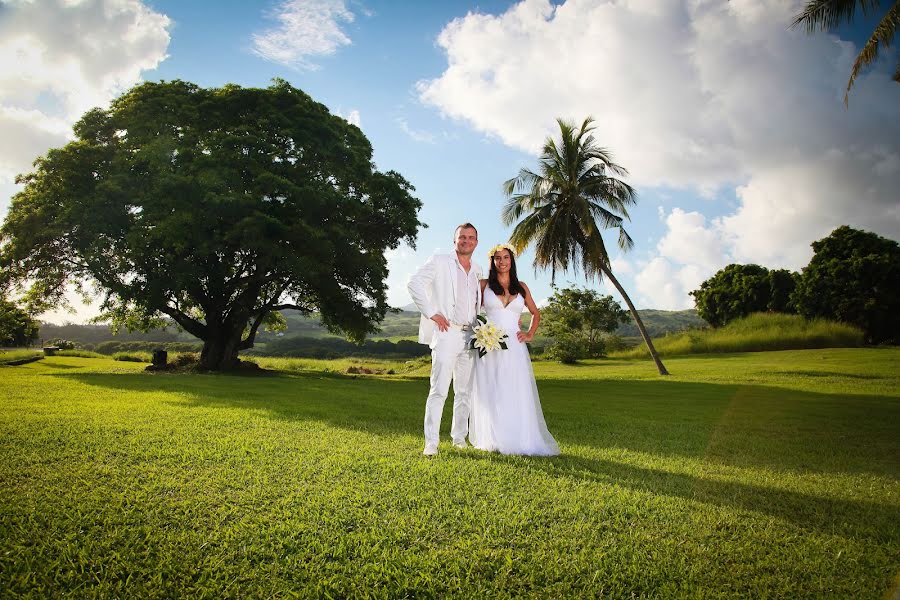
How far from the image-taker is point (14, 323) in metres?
27.1

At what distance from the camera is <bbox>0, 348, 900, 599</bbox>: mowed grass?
2.55 meters

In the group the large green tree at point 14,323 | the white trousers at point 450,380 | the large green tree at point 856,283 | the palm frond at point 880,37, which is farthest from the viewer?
the large green tree at point 856,283

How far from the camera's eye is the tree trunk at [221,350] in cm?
2058

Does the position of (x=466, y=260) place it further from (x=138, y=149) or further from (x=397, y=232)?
(x=138, y=149)

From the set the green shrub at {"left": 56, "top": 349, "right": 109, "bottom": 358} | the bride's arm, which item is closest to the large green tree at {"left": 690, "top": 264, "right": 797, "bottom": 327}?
the bride's arm

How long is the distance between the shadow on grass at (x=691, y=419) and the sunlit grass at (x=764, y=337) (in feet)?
64.1

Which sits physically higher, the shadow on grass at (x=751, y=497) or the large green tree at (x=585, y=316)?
the large green tree at (x=585, y=316)

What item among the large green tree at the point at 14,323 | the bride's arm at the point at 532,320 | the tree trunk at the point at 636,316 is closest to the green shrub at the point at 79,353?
the large green tree at the point at 14,323

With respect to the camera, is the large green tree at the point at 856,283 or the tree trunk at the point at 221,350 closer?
the tree trunk at the point at 221,350

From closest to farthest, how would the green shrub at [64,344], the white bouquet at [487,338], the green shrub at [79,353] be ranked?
the white bouquet at [487,338] → the green shrub at [79,353] → the green shrub at [64,344]

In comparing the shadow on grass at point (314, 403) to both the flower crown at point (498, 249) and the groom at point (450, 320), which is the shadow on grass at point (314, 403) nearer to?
the groom at point (450, 320)

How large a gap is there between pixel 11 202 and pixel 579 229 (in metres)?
25.2

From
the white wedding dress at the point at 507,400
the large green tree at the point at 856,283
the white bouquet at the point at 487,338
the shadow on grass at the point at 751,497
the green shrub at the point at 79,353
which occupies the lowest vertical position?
the green shrub at the point at 79,353

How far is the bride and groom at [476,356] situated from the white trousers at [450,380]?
12 millimetres
